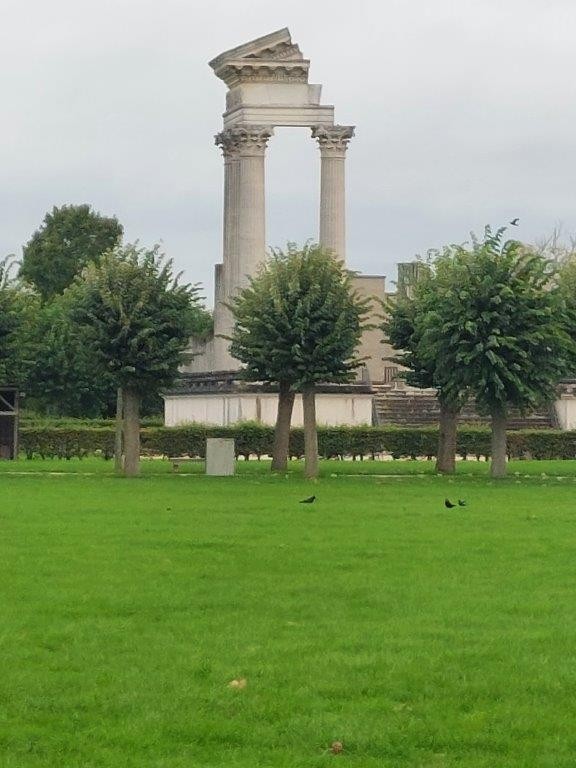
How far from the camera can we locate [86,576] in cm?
1923

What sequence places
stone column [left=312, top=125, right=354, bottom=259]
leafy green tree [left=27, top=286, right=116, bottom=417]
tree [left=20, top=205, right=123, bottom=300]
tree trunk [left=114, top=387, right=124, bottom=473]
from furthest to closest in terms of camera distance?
tree [left=20, top=205, right=123, bottom=300]
leafy green tree [left=27, top=286, right=116, bottom=417]
stone column [left=312, top=125, right=354, bottom=259]
tree trunk [left=114, top=387, right=124, bottom=473]

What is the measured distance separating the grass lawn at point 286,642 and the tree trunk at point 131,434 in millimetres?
20136

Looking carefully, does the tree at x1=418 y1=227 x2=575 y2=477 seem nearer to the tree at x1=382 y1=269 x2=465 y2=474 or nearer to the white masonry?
the tree at x1=382 y1=269 x2=465 y2=474

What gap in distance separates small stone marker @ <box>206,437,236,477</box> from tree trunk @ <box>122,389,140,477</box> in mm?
2021

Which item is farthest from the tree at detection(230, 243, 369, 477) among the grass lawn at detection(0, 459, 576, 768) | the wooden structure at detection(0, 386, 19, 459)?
the grass lawn at detection(0, 459, 576, 768)

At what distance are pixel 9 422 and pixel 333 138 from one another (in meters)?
23.3

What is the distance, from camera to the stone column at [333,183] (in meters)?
77.4

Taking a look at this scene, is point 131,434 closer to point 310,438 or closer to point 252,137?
point 310,438

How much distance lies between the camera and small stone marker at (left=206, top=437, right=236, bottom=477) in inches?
1949

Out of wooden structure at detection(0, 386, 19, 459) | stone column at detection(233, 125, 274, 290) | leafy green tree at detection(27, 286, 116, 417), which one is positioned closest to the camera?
wooden structure at detection(0, 386, 19, 459)

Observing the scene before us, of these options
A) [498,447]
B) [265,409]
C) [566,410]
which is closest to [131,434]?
[498,447]

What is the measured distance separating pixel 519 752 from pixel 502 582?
821 cm

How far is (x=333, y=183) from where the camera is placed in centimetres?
7844

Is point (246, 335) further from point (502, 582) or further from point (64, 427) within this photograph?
point (502, 582)
